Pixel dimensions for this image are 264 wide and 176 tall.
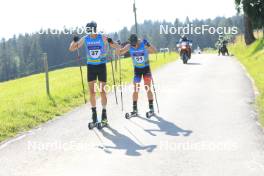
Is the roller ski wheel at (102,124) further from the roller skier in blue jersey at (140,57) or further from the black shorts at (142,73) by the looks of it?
the black shorts at (142,73)

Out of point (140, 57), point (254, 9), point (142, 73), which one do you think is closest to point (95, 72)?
point (140, 57)

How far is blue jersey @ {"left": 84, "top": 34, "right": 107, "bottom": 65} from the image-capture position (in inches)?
413

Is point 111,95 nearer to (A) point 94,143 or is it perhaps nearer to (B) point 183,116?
(B) point 183,116

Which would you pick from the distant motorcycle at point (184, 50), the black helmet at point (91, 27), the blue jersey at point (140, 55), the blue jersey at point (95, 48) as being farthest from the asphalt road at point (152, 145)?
the distant motorcycle at point (184, 50)

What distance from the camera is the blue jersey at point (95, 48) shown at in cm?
1048

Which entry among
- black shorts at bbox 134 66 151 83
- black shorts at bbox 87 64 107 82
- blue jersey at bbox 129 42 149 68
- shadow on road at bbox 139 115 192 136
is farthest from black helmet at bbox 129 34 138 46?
shadow on road at bbox 139 115 192 136

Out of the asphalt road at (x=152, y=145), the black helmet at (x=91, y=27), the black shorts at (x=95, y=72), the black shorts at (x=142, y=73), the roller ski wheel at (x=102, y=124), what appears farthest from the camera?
the black shorts at (x=142, y=73)

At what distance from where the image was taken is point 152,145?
8.55m

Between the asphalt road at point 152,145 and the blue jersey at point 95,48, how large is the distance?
1623 mm

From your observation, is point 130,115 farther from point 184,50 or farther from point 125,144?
point 184,50

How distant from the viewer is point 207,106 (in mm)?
12727

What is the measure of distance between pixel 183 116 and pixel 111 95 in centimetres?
546

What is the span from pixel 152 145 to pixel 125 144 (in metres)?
0.55

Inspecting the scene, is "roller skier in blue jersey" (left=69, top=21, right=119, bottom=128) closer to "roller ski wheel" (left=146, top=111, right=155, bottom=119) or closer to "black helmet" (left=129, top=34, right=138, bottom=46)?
"black helmet" (left=129, top=34, right=138, bottom=46)
